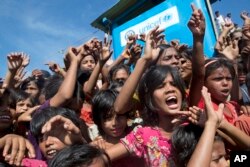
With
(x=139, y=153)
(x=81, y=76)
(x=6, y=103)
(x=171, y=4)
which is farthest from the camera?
(x=171, y=4)

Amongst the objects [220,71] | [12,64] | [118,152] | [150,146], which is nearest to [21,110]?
[12,64]

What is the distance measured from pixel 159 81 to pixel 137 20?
366cm

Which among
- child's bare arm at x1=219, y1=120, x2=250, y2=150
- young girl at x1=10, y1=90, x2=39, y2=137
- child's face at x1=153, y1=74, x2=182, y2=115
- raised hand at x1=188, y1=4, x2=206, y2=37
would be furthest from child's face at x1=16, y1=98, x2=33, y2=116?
child's bare arm at x1=219, y1=120, x2=250, y2=150

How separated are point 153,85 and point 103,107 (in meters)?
0.43

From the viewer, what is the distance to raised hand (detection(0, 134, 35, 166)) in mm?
1860

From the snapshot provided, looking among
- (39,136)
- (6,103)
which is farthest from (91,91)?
(39,136)

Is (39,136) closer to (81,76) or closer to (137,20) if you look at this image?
(81,76)

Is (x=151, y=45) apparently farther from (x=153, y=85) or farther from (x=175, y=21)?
(x=175, y=21)

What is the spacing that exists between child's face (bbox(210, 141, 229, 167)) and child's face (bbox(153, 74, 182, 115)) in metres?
0.35

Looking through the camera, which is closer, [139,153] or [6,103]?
[139,153]

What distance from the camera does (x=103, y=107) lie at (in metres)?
Result: 2.27

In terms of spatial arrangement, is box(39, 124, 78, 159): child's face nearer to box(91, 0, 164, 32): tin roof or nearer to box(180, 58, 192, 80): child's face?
box(180, 58, 192, 80): child's face

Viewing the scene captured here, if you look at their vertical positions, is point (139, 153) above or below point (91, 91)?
below

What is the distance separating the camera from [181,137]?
66.9 inches
